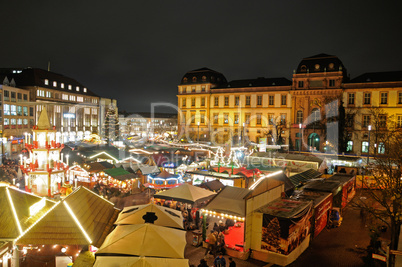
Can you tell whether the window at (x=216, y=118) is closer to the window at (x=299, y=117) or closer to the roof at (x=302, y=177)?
the window at (x=299, y=117)

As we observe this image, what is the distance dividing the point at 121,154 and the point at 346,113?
31.2 metres

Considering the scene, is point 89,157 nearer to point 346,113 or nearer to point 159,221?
point 159,221

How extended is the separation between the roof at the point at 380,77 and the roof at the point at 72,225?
4134cm

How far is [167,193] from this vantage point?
13.3m

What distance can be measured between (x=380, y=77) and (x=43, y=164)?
138 ft

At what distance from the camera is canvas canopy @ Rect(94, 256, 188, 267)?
18.1ft

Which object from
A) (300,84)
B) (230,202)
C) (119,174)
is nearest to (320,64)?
(300,84)

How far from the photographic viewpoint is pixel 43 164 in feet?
47.6

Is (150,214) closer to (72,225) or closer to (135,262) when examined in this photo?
(135,262)

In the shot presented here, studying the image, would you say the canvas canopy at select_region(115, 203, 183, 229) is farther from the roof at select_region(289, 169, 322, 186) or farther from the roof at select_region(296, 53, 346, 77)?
the roof at select_region(296, 53, 346, 77)

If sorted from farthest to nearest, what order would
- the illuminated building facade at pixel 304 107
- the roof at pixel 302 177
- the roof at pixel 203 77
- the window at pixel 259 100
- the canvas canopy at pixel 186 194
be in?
the roof at pixel 203 77 → the window at pixel 259 100 → the illuminated building facade at pixel 304 107 → the roof at pixel 302 177 → the canvas canopy at pixel 186 194

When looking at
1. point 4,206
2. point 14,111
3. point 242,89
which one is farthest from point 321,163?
point 14,111

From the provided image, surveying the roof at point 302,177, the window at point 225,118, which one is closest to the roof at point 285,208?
the roof at point 302,177

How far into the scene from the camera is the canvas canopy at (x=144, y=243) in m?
5.93
